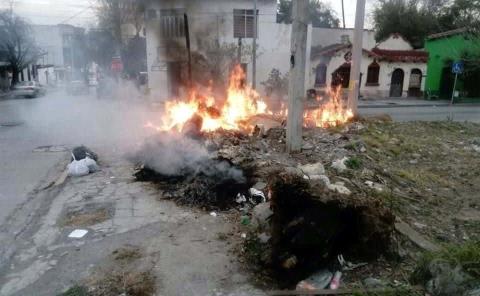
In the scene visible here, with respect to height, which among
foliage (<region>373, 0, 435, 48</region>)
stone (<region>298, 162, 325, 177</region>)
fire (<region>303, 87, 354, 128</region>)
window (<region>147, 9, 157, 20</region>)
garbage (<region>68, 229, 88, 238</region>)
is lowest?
garbage (<region>68, 229, 88, 238</region>)

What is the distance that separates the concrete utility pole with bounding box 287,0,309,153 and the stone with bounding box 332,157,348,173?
1.02 meters

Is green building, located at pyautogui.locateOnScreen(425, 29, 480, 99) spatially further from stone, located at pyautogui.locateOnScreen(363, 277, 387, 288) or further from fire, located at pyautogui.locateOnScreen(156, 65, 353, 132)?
stone, located at pyautogui.locateOnScreen(363, 277, 387, 288)

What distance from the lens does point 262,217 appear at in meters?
4.08

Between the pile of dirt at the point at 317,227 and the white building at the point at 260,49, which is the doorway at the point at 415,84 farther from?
the pile of dirt at the point at 317,227

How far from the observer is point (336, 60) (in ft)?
74.6

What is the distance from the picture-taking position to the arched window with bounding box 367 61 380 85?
2404cm

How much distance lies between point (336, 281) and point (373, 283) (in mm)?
326

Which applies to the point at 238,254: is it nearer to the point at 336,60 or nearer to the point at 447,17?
the point at 336,60

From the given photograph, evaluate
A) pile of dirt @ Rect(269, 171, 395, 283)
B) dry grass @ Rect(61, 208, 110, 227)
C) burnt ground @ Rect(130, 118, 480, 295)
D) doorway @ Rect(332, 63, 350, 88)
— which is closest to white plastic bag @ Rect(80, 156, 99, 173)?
dry grass @ Rect(61, 208, 110, 227)

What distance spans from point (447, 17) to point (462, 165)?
25088 millimetres

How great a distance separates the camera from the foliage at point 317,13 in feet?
92.1

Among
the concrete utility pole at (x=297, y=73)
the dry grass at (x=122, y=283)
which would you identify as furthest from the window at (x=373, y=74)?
the dry grass at (x=122, y=283)

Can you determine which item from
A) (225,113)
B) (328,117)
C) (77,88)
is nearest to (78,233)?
(225,113)

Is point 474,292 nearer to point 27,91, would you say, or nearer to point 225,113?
point 225,113
